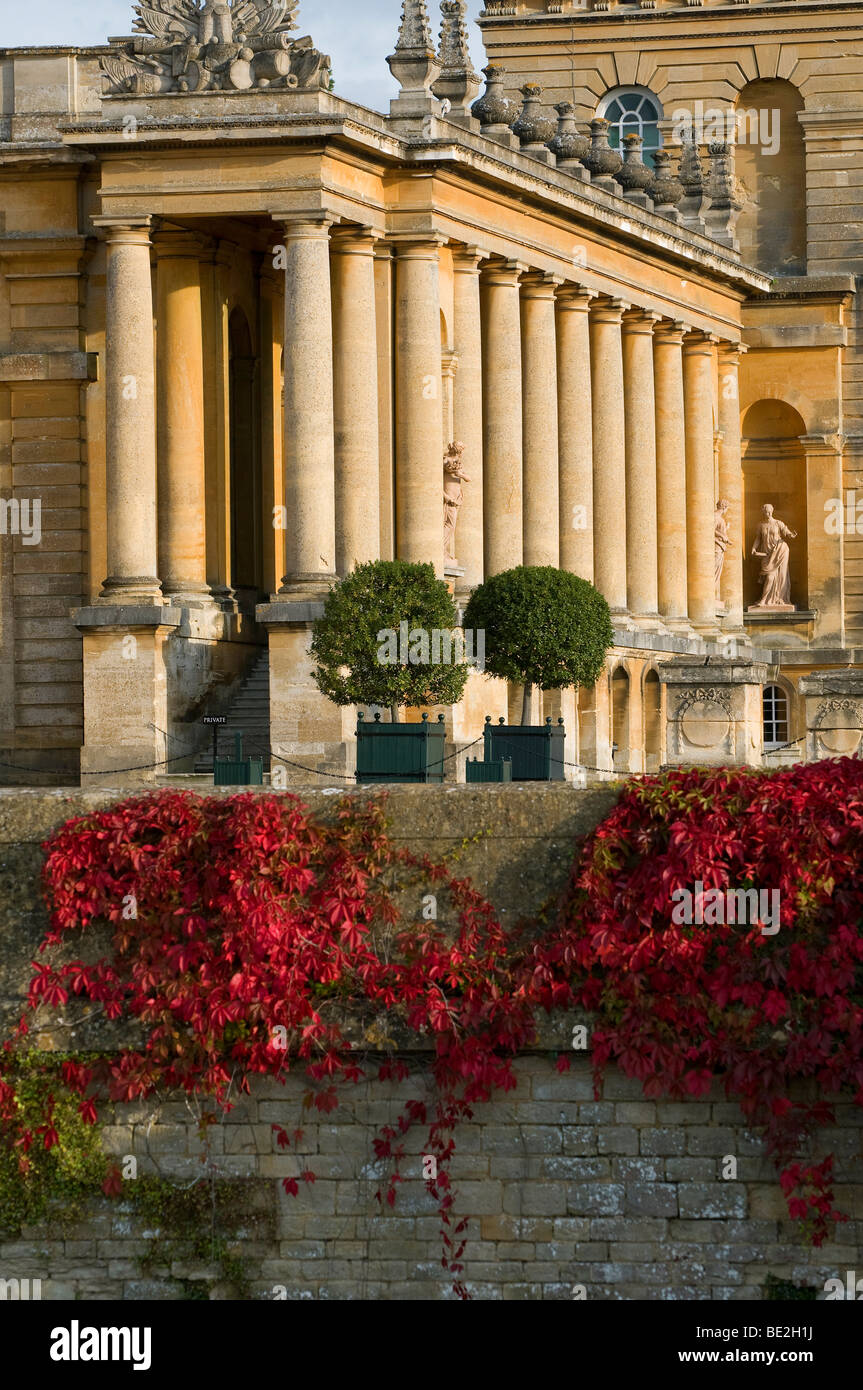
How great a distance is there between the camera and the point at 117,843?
18469 millimetres

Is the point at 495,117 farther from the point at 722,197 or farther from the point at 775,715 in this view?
the point at 775,715

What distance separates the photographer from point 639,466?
179 ft

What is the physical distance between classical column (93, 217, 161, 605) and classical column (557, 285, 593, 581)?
1273 centimetres

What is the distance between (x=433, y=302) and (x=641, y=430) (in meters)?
13.5

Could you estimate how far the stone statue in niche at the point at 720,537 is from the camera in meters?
59.6

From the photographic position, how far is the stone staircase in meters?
39.3

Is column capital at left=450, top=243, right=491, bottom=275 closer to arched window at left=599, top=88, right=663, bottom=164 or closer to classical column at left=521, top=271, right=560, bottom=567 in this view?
classical column at left=521, top=271, right=560, bottom=567

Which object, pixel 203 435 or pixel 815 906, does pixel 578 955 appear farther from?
pixel 203 435

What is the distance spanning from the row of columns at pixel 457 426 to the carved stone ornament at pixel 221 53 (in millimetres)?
2051

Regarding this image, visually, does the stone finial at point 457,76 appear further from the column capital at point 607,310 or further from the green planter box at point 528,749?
the green planter box at point 528,749

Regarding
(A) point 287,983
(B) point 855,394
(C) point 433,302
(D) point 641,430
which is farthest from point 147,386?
(B) point 855,394

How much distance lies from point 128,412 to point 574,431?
44.3 ft

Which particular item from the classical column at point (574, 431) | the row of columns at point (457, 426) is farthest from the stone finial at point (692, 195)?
the classical column at point (574, 431)

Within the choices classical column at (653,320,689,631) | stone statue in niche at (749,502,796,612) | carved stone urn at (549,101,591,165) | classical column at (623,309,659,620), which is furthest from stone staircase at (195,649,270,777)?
stone statue in niche at (749,502,796,612)
